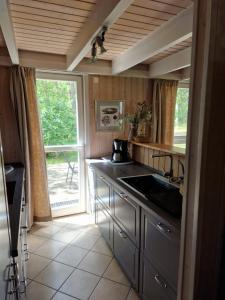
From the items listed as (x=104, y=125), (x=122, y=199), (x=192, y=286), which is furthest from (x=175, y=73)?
(x=192, y=286)

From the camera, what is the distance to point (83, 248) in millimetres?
2469

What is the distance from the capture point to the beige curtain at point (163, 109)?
3316 mm

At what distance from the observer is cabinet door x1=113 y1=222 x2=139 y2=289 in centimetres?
176

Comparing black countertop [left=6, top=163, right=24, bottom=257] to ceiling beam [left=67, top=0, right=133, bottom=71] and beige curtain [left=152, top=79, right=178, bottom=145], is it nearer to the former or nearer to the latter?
ceiling beam [left=67, top=0, right=133, bottom=71]

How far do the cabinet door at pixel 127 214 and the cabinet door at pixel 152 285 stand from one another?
0.20 meters

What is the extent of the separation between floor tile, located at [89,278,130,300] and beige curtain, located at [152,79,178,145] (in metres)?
2.10

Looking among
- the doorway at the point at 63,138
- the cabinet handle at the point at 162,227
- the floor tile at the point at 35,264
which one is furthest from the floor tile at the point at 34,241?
the cabinet handle at the point at 162,227

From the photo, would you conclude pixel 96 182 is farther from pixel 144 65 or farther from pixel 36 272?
pixel 144 65

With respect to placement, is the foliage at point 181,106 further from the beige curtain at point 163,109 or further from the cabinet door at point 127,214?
the cabinet door at point 127,214

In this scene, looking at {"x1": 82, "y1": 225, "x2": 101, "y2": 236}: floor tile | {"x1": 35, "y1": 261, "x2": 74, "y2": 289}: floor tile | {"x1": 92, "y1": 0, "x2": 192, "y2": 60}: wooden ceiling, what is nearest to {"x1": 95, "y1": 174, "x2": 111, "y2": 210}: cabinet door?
{"x1": 82, "y1": 225, "x2": 101, "y2": 236}: floor tile

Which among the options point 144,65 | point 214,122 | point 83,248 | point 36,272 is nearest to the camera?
point 214,122

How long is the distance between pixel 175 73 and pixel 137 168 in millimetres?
1820

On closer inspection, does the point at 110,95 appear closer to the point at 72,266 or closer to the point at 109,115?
the point at 109,115

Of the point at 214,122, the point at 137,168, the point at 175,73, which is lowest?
the point at 137,168
